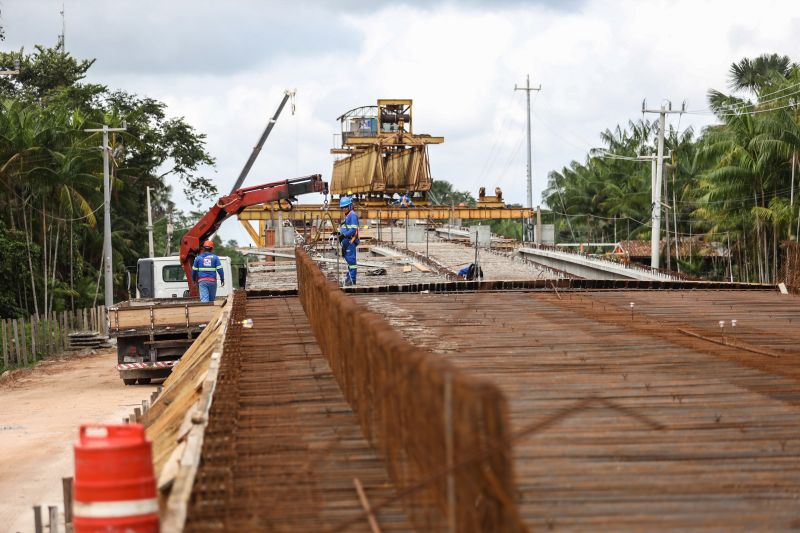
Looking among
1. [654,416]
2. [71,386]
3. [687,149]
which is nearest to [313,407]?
[654,416]

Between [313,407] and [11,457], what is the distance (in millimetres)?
11643

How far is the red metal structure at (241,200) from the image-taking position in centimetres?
3036

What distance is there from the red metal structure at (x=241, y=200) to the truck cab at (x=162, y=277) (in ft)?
4.05

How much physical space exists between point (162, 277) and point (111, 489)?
2587cm

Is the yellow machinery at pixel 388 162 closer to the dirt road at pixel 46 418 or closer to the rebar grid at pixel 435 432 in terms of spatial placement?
the dirt road at pixel 46 418

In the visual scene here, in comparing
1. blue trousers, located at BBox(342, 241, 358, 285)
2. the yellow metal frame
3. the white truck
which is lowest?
the white truck

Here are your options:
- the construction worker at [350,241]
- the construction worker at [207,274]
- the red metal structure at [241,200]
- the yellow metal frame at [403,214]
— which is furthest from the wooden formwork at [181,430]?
the yellow metal frame at [403,214]

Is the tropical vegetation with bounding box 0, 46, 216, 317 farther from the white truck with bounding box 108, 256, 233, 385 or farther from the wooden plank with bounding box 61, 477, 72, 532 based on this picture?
the wooden plank with bounding box 61, 477, 72, 532

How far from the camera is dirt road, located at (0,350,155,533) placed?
17375mm

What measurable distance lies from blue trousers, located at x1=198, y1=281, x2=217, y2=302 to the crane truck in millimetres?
308

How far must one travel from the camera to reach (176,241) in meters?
94.7

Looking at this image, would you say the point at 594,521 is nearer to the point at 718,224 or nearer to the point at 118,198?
the point at 718,224

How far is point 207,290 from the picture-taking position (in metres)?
26.2

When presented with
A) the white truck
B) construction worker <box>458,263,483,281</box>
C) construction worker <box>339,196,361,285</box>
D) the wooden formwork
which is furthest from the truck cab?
the wooden formwork
